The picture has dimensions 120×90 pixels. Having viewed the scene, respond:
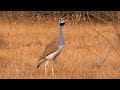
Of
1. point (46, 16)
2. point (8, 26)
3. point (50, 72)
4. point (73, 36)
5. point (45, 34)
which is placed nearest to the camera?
point (50, 72)

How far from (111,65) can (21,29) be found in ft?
25.3

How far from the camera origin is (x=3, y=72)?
9.91 m

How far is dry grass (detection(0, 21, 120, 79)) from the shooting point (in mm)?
9609

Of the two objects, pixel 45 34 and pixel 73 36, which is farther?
pixel 45 34

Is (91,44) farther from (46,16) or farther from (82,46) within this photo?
(46,16)

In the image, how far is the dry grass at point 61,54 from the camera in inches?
378

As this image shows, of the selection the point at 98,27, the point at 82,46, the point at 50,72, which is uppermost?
the point at 98,27

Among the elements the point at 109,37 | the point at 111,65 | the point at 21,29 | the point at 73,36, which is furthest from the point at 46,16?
the point at 111,65

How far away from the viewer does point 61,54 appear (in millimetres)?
11914

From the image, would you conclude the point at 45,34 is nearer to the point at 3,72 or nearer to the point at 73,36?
the point at 73,36

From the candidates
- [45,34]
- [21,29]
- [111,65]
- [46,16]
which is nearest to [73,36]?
[45,34]

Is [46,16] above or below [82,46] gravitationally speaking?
above

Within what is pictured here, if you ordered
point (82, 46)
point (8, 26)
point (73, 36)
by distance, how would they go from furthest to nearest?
point (8, 26) → point (73, 36) → point (82, 46)

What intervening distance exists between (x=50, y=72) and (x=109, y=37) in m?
5.10
